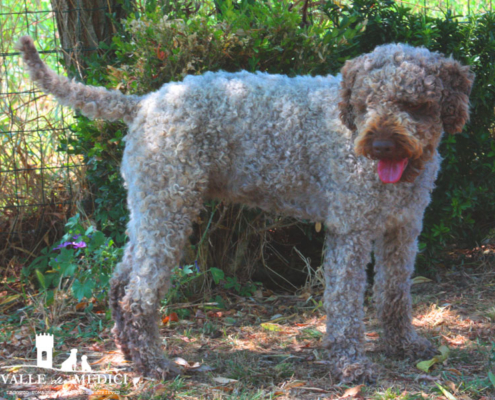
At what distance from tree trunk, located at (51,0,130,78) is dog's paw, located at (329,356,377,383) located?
9.29ft

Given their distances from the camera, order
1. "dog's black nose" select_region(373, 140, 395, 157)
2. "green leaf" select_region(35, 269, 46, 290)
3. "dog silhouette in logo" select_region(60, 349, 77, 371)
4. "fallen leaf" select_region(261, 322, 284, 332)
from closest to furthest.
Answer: "dog's black nose" select_region(373, 140, 395, 157) → "dog silhouette in logo" select_region(60, 349, 77, 371) → "fallen leaf" select_region(261, 322, 284, 332) → "green leaf" select_region(35, 269, 46, 290)

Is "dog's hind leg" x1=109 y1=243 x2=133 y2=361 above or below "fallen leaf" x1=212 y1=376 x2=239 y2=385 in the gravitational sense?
above

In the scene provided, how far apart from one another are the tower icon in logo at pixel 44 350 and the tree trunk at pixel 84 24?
2040 mm

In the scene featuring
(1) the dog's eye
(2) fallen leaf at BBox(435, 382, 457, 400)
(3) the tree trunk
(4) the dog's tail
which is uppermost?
(3) the tree trunk

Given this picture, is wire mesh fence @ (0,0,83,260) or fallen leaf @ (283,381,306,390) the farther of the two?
wire mesh fence @ (0,0,83,260)

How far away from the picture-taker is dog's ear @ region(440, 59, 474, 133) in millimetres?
2701

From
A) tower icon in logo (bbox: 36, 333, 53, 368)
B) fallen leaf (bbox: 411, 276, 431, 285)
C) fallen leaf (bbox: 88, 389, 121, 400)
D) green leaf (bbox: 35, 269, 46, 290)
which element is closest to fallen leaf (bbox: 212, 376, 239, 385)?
fallen leaf (bbox: 88, 389, 121, 400)

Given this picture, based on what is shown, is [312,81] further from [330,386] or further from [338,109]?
[330,386]

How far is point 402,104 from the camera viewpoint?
8.72 ft

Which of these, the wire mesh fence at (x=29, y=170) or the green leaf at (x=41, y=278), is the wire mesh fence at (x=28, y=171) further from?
the green leaf at (x=41, y=278)

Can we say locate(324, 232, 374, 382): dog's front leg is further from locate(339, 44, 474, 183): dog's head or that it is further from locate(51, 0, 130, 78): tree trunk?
locate(51, 0, 130, 78): tree trunk

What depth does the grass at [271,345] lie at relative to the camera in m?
2.91

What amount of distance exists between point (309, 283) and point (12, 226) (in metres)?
2.31

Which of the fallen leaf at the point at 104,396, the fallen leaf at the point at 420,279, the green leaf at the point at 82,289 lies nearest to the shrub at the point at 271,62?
the fallen leaf at the point at 420,279
